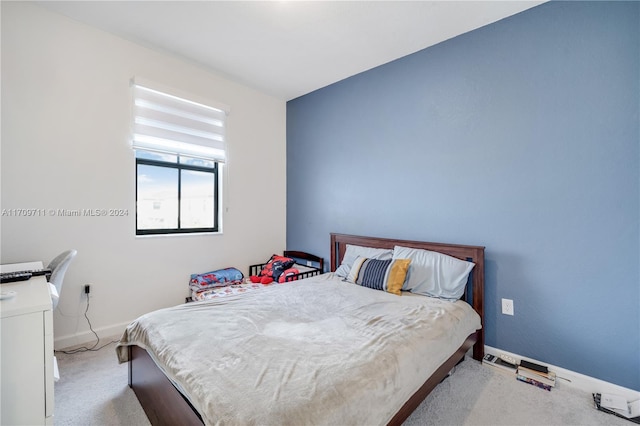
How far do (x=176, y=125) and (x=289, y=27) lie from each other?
1561 millimetres

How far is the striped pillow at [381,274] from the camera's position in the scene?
2471 millimetres

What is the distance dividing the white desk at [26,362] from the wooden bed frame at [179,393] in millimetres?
431

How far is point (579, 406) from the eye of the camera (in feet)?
5.90

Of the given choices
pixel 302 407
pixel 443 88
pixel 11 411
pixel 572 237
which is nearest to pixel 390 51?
pixel 443 88

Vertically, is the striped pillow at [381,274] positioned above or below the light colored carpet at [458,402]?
above

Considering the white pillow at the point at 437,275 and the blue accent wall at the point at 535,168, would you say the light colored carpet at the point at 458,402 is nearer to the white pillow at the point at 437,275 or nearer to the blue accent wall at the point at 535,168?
the blue accent wall at the point at 535,168

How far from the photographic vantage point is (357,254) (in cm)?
307

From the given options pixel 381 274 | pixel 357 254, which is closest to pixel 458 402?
pixel 381 274

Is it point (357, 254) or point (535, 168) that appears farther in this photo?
point (357, 254)

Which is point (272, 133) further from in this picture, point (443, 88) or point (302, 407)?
point (302, 407)

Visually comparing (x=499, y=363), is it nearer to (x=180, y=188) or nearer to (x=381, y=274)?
(x=381, y=274)

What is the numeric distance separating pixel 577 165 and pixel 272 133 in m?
3.33

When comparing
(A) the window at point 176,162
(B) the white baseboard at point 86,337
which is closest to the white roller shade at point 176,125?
(A) the window at point 176,162

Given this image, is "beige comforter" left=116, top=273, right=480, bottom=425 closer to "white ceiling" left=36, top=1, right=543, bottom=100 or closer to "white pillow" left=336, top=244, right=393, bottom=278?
"white pillow" left=336, top=244, right=393, bottom=278
